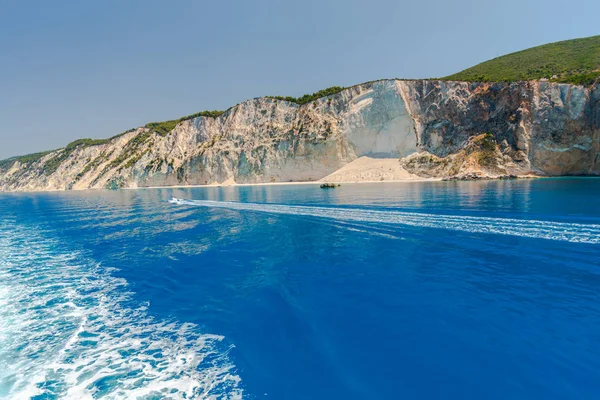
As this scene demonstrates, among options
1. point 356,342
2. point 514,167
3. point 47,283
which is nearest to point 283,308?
point 356,342

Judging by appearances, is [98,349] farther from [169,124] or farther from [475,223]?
[169,124]

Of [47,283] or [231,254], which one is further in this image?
[231,254]

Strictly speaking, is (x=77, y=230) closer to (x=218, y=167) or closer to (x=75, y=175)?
(x=218, y=167)

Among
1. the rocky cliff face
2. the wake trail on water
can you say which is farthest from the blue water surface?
the rocky cliff face

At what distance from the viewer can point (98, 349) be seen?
24.1ft

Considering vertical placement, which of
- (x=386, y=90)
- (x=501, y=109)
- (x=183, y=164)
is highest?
(x=386, y=90)

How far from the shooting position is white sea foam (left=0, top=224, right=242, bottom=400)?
234 inches

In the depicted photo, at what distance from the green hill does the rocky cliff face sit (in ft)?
Answer: 26.5

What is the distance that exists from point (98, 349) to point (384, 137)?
7596cm

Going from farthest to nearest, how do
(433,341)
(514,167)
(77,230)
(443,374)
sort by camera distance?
(514,167) < (77,230) < (433,341) < (443,374)

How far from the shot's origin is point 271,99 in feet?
300

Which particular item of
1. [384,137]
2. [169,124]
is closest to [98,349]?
[384,137]

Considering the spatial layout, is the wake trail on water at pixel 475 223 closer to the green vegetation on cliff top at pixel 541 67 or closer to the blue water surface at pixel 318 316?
the blue water surface at pixel 318 316

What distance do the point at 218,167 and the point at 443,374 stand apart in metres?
89.5
